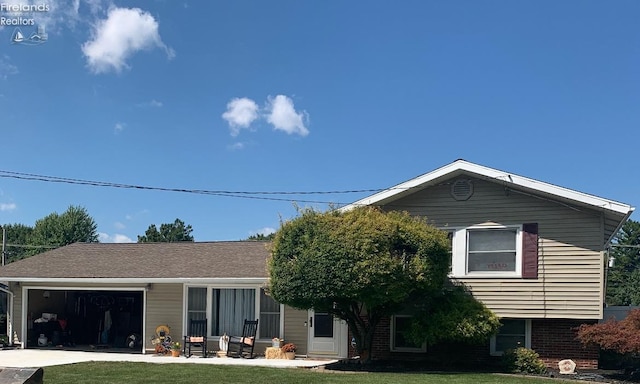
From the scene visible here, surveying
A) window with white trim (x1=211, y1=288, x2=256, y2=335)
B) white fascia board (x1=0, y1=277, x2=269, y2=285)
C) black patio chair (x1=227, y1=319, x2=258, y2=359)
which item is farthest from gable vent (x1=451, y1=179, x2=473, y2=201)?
black patio chair (x1=227, y1=319, x2=258, y2=359)

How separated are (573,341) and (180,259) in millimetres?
11526

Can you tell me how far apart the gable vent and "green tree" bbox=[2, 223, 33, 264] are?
5145 cm

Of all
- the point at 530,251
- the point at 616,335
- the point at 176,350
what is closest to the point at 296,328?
the point at 176,350

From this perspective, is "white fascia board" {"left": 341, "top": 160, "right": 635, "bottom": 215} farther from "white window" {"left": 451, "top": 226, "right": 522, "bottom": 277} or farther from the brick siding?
the brick siding

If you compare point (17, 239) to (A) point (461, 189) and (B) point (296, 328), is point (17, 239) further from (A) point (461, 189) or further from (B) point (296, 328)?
(A) point (461, 189)

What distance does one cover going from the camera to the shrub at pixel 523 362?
14.7 metres

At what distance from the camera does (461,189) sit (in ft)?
52.8

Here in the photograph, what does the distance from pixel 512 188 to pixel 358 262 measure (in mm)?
4522

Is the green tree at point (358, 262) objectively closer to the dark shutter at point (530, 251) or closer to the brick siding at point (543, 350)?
the brick siding at point (543, 350)

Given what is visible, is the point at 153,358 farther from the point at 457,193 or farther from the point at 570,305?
the point at 570,305

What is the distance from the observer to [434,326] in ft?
48.0

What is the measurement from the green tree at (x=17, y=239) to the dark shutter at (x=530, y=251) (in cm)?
5283

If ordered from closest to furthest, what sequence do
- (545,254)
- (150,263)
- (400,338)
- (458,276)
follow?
(545,254)
(458,276)
(400,338)
(150,263)

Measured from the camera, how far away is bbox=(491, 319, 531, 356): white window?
15.8m
